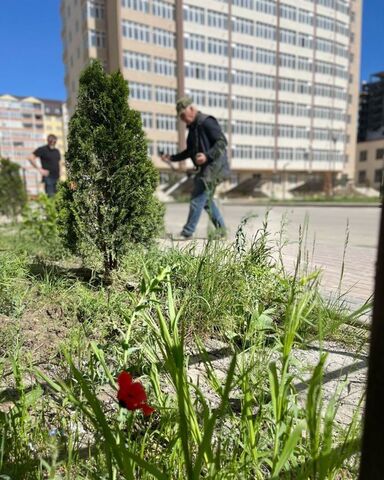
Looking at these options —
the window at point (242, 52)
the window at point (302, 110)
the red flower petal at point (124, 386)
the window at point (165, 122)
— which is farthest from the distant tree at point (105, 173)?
the window at point (302, 110)

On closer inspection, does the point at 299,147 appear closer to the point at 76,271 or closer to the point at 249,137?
the point at 249,137

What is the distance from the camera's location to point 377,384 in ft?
2.60

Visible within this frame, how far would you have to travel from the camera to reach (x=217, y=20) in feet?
167

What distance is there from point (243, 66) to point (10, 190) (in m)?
48.3

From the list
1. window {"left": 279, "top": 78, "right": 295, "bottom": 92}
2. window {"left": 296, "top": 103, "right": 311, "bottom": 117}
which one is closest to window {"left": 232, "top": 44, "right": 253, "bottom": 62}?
window {"left": 279, "top": 78, "right": 295, "bottom": 92}

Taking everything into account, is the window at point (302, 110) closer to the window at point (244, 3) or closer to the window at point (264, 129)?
the window at point (264, 129)

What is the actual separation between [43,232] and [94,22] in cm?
4831

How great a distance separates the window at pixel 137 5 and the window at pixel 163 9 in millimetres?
873

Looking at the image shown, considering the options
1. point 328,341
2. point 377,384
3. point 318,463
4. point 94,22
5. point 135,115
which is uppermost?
point 94,22

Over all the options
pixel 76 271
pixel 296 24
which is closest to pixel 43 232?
pixel 76 271

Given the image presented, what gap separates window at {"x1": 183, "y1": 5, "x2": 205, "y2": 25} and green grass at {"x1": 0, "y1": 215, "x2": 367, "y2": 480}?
52.9 meters

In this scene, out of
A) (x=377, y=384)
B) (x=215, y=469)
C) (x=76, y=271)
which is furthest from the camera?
(x=76, y=271)

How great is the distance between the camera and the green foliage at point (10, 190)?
10797 millimetres

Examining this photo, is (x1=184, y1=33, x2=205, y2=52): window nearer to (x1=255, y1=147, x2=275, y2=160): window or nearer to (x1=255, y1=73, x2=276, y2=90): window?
(x1=255, y1=73, x2=276, y2=90): window
